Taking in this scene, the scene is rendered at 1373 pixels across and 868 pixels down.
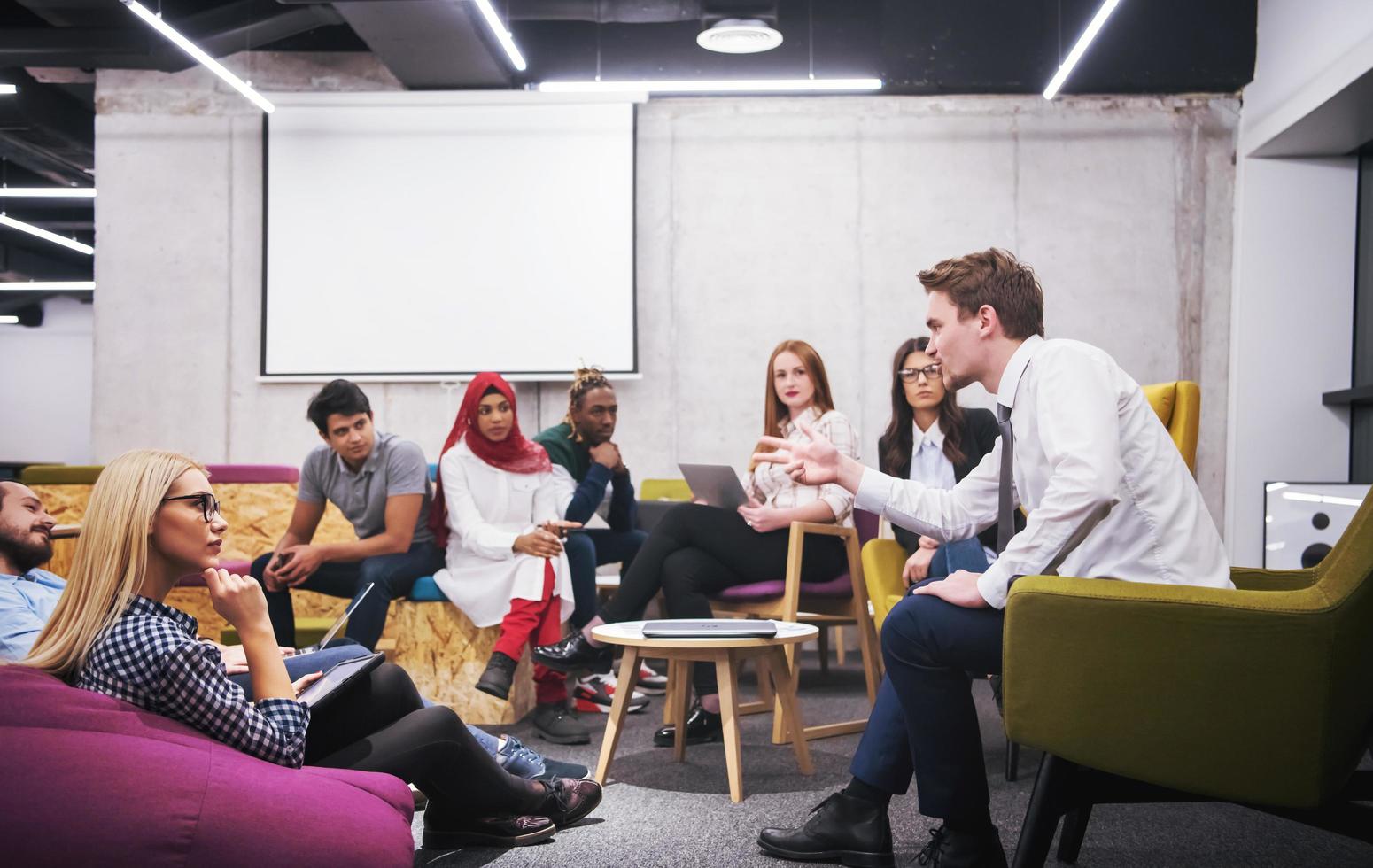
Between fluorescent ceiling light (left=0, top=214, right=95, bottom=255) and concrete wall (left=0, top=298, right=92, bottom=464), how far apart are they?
3688mm

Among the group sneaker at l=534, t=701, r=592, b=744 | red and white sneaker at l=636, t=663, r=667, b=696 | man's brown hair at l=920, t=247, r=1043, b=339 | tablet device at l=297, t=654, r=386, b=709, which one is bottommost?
red and white sneaker at l=636, t=663, r=667, b=696

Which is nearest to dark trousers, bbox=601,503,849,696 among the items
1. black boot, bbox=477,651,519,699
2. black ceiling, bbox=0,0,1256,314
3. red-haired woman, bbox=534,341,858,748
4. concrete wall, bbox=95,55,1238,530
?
red-haired woman, bbox=534,341,858,748

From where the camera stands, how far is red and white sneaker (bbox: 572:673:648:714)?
12.4 ft

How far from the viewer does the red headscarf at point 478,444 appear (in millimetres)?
3744

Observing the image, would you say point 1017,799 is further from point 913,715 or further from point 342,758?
point 342,758

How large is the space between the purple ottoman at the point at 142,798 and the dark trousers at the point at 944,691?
34.7 inches

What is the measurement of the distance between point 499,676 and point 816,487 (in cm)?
124

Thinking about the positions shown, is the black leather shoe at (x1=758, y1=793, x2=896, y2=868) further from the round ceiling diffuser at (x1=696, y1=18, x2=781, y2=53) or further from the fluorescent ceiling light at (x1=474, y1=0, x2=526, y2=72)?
the round ceiling diffuser at (x1=696, y1=18, x2=781, y2=53)

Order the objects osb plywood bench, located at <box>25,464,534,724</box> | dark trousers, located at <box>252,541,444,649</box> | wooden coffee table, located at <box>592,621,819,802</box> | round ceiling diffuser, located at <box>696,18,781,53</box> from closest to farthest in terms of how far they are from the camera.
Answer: wooden coffee table, located at <box>592,621,819,802</box> → dark trousers, located at <box>252,541,444,649</box> → osb plywood bench, located at <box>25,464,534,724</box> → round ceiling diffuser, located at <box>696,18,781,53</box>

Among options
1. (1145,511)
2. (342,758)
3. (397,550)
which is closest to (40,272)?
(397,550)

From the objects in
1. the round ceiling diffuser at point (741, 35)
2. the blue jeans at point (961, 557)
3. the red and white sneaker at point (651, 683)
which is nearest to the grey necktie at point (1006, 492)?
the blue jeans at point (961, 557)

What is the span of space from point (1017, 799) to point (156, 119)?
580 centimetres

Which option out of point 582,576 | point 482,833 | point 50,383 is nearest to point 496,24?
point 582,576

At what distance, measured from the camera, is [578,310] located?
574 cm
